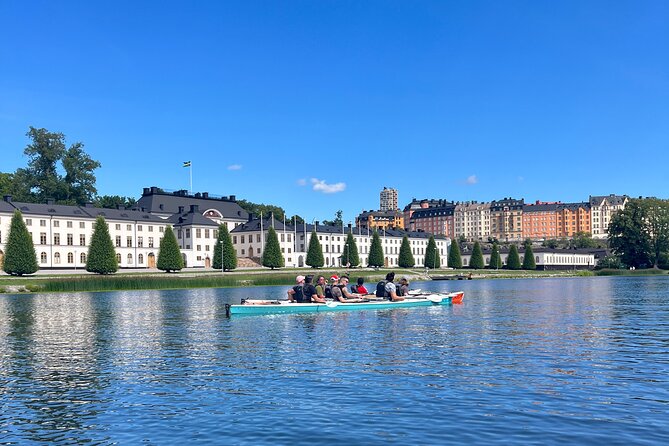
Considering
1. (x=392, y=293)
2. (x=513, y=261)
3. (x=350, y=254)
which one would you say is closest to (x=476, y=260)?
(x=513, y=261)

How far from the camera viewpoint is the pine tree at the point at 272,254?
13088cm

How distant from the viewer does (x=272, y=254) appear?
5167 inches

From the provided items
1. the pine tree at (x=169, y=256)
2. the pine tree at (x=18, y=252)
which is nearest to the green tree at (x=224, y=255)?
the pine tree at (x=169, y=256)

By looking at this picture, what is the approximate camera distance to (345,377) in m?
21.3

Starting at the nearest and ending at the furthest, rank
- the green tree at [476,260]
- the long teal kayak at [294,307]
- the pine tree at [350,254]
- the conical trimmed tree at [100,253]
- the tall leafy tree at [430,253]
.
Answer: the long teal kayak at [294,307] → the conical trimmed tree at [100,253] → the pine tree at [350,254] → the tall leafy tree at [430,253] → the green tree at [476,260]

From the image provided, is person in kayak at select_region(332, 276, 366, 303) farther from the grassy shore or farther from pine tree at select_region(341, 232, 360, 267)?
pine tree at select_region(341, 232, 360, 267)

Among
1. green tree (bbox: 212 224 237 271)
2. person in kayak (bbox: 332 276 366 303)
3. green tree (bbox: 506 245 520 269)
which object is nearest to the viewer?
person in kayak (bbox: 332 276 366 303)

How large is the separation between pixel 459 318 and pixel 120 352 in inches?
813

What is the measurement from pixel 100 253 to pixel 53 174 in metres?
54.4

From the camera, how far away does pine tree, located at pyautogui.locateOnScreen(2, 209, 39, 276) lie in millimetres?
93438

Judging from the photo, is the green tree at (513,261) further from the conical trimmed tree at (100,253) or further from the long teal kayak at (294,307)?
the long teal kayak at (294,307)

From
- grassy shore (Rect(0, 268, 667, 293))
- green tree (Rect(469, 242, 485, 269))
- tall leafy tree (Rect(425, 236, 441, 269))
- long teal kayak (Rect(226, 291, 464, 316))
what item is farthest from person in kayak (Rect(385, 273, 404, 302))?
green tree (Rect(469, 242, 485, 269))

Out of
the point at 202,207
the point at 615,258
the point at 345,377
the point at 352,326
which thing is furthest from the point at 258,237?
the point at 345,377

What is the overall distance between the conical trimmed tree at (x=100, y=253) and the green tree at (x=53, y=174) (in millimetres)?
48047
